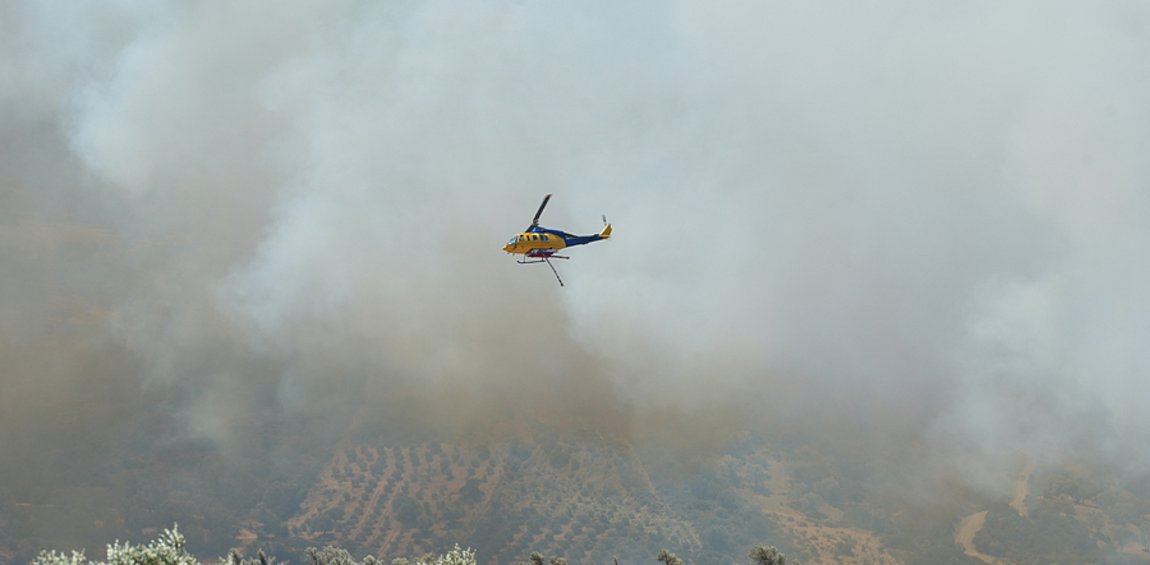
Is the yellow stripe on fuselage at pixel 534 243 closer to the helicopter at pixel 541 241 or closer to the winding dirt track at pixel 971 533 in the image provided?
the helicopter at pixel 541 241

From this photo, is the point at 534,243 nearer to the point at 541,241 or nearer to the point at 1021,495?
the point at 541,241

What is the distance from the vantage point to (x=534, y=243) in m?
95.7

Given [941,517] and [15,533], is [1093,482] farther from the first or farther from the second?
[15,533]

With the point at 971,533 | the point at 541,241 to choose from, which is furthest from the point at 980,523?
the point at 541,241

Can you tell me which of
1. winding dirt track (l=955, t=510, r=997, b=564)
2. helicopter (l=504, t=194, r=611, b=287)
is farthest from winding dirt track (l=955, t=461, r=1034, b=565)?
helicopter (l=504, t=194, r=611, b=287)

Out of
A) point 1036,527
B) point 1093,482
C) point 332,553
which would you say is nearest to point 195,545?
point 332,553

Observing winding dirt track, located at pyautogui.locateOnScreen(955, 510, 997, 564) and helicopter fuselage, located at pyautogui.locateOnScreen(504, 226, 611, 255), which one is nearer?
helicopter fuselage, located at pyautogui.locateOnScreen(504, 226, 611, 255)

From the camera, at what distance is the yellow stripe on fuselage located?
94688 mm

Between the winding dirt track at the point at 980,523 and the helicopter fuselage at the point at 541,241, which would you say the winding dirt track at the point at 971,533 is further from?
the helicopter fuselage at the point at 541,241

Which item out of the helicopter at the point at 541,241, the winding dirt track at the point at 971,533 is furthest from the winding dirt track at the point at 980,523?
the helicopter at the point at 541,241

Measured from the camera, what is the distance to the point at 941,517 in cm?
16275

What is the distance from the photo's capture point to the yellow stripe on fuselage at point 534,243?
311 feet

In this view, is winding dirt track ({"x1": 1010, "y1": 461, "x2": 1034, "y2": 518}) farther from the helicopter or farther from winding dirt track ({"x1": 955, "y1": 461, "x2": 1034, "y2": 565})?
the helicopter

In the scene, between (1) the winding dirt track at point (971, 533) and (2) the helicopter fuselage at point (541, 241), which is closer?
(2) the helicopter fuselage at point (541, 241)
